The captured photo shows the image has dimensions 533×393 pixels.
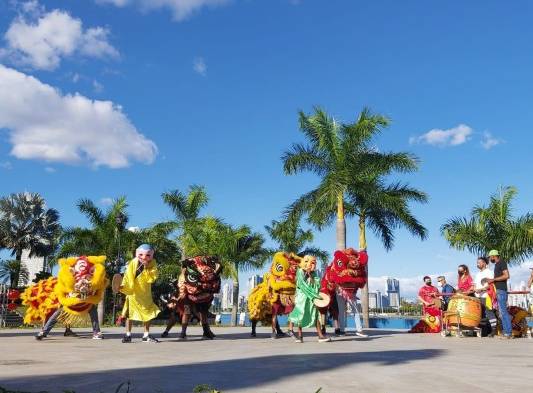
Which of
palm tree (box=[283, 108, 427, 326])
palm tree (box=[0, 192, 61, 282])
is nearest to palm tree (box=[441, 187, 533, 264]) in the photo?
palm tree (box=[283, 108, 427, 326])

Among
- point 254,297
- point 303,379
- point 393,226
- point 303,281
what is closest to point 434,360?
point 303,379

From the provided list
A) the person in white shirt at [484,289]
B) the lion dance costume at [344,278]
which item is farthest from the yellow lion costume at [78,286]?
the person in white shirt at [484,289]

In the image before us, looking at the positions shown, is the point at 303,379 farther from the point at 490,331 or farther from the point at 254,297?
the point at 490,331

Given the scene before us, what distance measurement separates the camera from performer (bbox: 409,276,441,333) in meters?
14.6

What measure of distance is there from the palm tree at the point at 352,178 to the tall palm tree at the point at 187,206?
27.7 ft

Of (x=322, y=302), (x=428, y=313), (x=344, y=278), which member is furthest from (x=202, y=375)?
(x=428, y=313)

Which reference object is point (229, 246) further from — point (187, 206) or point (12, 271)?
point (12, 271)

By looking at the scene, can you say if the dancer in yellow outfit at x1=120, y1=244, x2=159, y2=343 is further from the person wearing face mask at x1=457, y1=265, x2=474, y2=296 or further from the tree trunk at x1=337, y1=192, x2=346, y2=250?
the tree trunk at x1=337, y1=192, x2=346, y2=250

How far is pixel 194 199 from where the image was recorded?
2803cm

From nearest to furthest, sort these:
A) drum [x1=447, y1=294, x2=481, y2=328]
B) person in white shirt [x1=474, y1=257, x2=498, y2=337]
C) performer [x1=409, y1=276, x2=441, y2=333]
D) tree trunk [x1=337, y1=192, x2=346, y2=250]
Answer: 1. drum [x1=447, y1=294, x2=481, y2=328]
2. person in white shirt [x1=474, y1=257, x2=498, y2=337]
3. performer [x1=409, y1=276, x2=441, y2=333]
4. tree trunk [x1=337, y1=192, x2=346, y2=250]

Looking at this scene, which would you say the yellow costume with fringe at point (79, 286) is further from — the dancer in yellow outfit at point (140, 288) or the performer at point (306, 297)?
the performer at point (306, 297)

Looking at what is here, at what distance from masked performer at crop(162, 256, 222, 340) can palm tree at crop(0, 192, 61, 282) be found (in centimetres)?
2869

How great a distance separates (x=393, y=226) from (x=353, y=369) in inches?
667

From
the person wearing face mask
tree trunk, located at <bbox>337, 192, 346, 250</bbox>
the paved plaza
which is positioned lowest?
the paved plaza
